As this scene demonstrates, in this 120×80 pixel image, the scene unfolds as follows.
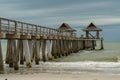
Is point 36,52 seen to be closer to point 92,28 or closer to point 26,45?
point 26,45

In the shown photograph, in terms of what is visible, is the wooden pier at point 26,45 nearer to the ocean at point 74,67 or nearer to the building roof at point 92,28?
the ocean at point 74,67

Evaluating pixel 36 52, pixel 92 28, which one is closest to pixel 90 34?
pixel 92 28

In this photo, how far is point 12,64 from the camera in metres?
27.8

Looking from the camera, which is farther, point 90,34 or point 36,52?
point 90,34

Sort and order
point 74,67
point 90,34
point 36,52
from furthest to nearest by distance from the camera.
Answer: point 90,34 < point 36,52 < point 74,67

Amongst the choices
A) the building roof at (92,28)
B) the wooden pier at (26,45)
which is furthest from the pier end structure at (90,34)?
the wooden pier at (26,45)

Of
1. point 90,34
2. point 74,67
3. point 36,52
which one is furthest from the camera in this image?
point 90,34

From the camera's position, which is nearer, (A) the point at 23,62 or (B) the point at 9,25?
(B) the point at 9,25

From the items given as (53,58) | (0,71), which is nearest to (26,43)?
(0,71)

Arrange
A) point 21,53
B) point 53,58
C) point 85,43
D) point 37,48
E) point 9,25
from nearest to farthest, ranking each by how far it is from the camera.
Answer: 1. point 9,25
2. point 21,53
3. point 37,48
4. point 53,58
5. point 85,43

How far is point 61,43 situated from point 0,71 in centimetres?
2578

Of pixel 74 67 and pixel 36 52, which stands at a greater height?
pixel 36 52

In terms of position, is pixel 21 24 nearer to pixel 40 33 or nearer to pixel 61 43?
pixel 40 33

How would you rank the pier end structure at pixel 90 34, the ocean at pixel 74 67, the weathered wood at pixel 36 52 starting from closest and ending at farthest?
the ocean at pixel 74 67 < the weathered wood at pixel 36 52 < the pier end structure at pixel 90 34
